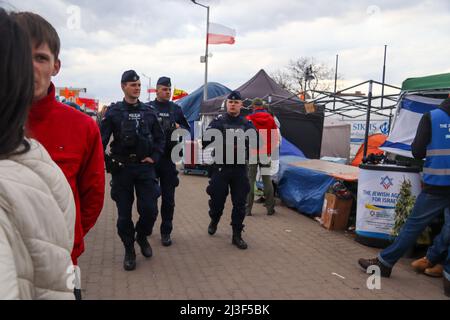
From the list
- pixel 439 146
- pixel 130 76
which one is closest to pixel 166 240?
pixel 130 76

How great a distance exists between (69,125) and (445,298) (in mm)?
3741

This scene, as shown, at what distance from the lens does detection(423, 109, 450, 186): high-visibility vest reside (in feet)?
12.9

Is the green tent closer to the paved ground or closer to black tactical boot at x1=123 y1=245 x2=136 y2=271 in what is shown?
the paved ground

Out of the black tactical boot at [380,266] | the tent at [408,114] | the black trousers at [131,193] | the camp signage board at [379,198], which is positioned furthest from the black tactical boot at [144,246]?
the tent at [408,114]

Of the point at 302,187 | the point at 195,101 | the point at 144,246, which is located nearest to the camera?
the point at 144,246

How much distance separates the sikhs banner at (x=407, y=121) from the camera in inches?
218

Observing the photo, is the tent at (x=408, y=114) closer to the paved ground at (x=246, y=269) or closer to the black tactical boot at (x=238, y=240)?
the paved ground at (x=246, y=269)

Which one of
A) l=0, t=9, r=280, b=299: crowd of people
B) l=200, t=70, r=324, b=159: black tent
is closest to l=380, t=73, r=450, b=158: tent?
l=0, t=9, r=280, b=299: crowd of people

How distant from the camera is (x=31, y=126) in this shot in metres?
1.77

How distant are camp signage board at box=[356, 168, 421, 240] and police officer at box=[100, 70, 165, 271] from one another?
274 cm

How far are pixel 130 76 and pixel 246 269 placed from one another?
2.43 m

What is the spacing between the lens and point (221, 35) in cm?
1736

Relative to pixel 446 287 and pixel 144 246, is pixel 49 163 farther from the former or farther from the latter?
pixel 446 287

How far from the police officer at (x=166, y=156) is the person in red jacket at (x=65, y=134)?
120 inches
